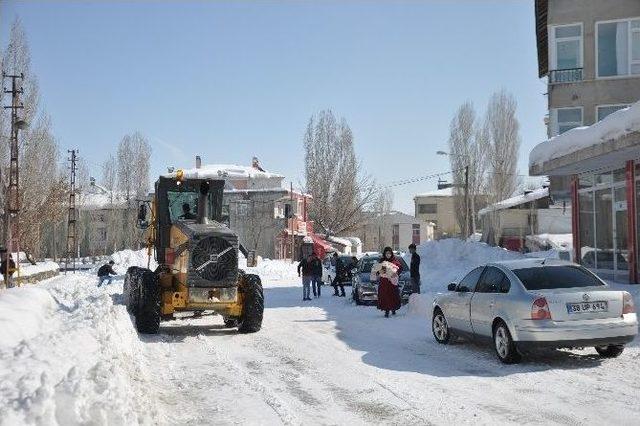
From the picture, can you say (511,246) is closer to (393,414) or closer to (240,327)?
(240,327)

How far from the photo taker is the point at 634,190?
17078 millimetres

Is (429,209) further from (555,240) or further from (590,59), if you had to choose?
(590,59)

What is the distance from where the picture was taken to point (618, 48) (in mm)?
25891

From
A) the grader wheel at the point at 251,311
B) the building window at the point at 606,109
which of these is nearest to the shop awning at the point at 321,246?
the building window at the point at 606,109

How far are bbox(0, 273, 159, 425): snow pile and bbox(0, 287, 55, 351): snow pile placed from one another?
2 cm

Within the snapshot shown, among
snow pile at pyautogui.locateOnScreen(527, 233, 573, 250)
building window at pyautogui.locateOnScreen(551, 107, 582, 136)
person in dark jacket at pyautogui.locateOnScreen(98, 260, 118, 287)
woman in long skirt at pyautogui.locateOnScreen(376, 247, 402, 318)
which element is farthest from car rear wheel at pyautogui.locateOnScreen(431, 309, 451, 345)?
snow pile at pyautogui.locateOnScreen(527, 233, 573, 250)

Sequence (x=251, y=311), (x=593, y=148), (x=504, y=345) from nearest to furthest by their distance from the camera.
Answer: (x=504, y=345) < (x=251, y=311) < (x=593, y=148)

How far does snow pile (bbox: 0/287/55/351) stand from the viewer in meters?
8.34

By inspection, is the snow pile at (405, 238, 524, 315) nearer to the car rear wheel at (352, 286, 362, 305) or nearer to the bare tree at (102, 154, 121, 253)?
the car rear wheel at (352, 286, 362, 305)

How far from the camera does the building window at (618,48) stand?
2547cm

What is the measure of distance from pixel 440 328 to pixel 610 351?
120 inches

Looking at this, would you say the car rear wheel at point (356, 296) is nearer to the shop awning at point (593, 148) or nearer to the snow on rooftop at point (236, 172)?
the shop awning at point (593, 148)

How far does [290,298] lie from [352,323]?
30.9 ft

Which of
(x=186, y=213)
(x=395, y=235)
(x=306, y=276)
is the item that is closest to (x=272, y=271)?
(x=306, y=276)
